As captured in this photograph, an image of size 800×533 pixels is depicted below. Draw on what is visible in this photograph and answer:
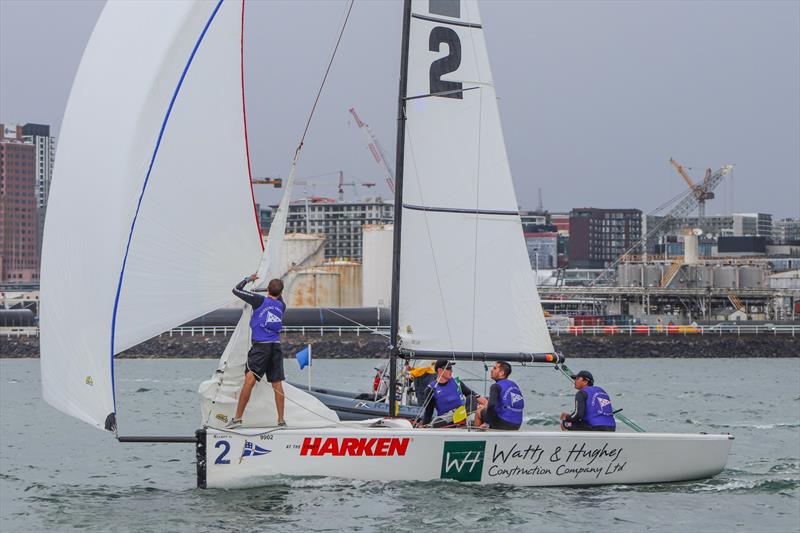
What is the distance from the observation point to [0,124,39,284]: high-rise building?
193m

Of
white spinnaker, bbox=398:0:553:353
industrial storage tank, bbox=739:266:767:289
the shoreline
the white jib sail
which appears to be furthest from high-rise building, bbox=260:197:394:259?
the white jib sail

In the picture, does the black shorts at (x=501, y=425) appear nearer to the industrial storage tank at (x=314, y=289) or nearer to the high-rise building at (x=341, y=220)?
the industrial storage tank at (x=314, y=289)

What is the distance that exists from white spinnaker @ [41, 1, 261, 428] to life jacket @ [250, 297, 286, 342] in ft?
1.34

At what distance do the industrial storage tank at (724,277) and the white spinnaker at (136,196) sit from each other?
284 ft

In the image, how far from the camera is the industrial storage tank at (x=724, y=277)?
3797 inches

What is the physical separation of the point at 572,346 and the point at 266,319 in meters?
57.9

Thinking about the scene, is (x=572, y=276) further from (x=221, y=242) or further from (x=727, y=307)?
(x=221, y=242)

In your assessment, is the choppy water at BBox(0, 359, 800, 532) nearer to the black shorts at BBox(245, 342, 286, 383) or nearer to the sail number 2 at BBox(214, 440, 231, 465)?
the sail number 2 at BBox(214, 440, 231, 465)

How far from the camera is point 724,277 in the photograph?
97188mm

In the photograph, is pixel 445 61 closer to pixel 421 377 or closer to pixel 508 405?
pixel 508 405

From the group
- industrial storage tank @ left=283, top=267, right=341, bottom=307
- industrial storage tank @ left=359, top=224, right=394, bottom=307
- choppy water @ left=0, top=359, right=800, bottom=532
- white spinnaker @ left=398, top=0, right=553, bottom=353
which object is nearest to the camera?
choppy water @ left=0, top=359, right=800, bottom=532

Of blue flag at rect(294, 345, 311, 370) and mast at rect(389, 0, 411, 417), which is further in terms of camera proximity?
blue flag at rect(294, 345, 311, 370)

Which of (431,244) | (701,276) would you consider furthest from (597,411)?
(701,276)

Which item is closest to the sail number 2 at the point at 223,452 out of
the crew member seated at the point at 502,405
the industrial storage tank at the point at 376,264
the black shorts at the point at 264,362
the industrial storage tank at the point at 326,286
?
the black shorts at the point at 264,362
